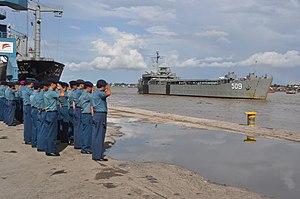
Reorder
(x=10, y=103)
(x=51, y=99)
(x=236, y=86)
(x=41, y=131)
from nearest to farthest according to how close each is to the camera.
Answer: (x=51, y=99) < (x=41, y=131) < (x=10, y=103) < (x=236, y=86)

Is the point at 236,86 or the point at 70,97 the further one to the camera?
the point at 236,86

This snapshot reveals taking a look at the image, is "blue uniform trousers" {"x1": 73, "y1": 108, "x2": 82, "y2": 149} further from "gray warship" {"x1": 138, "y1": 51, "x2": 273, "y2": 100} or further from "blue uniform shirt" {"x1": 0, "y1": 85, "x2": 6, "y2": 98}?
Answer: "gray warship" {"x1": 138, "y1": 51, "x2": 273, "y2": 100}

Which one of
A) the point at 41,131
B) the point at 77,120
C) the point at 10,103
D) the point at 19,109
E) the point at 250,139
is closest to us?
the point at 41,131

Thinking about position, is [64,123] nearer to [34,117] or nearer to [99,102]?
[34,117]

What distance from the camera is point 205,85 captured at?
2468 inches

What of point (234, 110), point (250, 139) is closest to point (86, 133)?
point (250, 139)

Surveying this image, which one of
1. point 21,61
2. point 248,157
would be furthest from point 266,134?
point 21,61

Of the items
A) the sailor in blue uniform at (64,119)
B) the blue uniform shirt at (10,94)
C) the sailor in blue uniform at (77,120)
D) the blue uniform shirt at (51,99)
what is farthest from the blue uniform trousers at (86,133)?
the blue uniform shirt at (10,94)

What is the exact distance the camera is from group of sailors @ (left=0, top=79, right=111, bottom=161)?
6.97m

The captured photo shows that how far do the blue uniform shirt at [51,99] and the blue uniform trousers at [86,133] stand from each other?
784 millimetres

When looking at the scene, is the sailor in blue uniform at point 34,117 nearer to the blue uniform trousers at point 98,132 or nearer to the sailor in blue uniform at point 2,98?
the blue uniform trousers at point 98,132

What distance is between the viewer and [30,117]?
8.89 meters

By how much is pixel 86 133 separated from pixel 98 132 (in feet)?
3.47

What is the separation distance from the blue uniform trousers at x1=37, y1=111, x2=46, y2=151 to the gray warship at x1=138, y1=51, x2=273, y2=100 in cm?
5229
